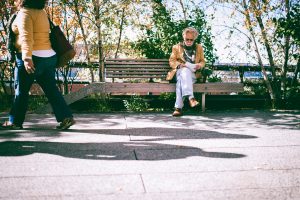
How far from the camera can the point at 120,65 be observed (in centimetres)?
757

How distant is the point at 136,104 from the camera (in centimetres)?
764

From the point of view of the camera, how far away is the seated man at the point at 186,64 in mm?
Answer: 6523

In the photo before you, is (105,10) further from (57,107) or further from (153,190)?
(153,190)

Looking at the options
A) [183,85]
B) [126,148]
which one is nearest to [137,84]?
[183,85]

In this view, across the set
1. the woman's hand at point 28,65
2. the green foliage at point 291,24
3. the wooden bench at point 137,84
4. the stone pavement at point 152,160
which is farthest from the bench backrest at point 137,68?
the woman's hand at point 28,65

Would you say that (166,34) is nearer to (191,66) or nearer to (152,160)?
(191,66)

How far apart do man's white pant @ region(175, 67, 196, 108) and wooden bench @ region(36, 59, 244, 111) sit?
0.95 feet

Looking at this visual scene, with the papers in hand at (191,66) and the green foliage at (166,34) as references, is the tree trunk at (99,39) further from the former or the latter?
the papers in hand at (191,66)

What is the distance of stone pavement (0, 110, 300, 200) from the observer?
8.82 ft

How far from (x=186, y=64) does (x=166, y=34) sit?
1.57 m

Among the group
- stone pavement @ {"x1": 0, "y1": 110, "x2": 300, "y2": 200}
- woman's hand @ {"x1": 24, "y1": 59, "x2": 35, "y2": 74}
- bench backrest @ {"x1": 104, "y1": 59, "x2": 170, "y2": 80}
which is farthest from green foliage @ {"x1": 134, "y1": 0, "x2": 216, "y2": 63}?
→ woman's hand @ {"x1": 24, "y1": 59, "x2": 35, "y2": 74}

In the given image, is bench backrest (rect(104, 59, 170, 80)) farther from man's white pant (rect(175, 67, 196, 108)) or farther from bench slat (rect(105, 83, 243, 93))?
man's white pant (rect(175, 67, 196, 108))

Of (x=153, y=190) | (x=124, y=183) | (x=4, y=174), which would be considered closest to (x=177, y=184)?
(x=153, y=190)

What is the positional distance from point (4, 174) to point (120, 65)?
4.76 meters
